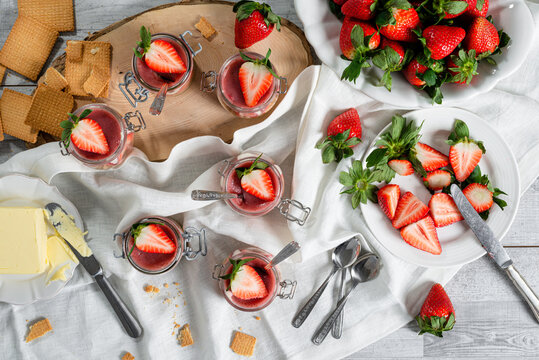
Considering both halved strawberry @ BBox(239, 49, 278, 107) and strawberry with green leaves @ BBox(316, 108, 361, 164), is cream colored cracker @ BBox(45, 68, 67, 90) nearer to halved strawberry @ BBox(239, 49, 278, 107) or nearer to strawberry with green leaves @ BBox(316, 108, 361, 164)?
halved strawberry @ BBox(239, 49, 278, 107)

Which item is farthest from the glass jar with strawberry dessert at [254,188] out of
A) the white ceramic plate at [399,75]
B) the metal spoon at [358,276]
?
the white ceramic plate at [399,75]

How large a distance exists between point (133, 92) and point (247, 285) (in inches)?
25.9

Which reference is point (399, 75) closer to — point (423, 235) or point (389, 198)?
point (389, 198)

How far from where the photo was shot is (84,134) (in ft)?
4.12

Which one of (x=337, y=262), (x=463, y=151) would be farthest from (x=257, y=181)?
(x=463, y=151)

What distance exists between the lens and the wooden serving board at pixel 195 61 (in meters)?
1.33

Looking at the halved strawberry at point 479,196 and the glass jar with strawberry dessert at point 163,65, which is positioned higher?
the glass jar with strawberry dessert at point 163,65

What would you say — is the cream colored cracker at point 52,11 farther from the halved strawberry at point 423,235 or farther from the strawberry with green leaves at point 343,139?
the halved strawberry at point 423,235

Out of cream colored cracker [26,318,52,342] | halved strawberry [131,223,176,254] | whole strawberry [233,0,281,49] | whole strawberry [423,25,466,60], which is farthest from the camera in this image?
cream colored cracker [26,318,52,342]

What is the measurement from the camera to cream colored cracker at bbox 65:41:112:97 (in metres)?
1.33

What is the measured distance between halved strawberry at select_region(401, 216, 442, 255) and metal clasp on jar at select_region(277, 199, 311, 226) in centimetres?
28

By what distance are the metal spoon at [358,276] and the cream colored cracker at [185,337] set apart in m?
0.39

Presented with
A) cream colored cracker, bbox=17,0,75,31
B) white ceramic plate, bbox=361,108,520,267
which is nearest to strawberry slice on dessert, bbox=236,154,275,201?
white ceramic plate, bbox=361,108,520,267

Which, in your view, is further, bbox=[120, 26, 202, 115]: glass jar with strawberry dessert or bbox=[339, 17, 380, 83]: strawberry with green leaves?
bbox=[120, 26, 202, 115]: glass jar with strawberry dessert
